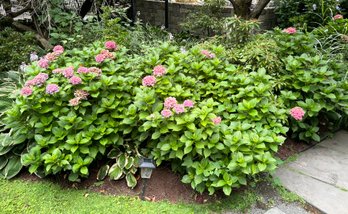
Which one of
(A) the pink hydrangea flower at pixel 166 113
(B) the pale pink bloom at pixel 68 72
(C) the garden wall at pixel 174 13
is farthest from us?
(C) the garden wall at pixel 174 13

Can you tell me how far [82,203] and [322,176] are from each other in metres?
1.90

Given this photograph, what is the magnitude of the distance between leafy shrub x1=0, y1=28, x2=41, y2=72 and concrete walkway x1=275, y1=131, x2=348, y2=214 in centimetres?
285

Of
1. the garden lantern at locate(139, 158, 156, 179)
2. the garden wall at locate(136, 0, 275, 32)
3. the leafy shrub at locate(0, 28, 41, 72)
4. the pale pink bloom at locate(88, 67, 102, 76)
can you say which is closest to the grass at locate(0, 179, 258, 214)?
the garden lantern at locate(139, 158, 156, 179)

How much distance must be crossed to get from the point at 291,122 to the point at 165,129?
1329 mm

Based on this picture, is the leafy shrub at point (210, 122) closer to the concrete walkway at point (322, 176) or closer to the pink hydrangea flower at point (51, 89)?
the concrete walkway at point (322, 176)

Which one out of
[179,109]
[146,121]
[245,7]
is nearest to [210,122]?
[179,109]

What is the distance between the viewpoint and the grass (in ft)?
7.12

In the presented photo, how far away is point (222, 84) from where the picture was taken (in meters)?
2.56

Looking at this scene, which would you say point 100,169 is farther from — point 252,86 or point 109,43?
point 252,86

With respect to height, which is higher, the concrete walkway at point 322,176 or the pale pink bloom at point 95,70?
the pale pink bloom at point 95,70

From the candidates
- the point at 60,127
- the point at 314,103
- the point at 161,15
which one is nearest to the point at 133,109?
the point at 60,127

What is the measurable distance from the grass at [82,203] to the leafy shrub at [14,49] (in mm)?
1476

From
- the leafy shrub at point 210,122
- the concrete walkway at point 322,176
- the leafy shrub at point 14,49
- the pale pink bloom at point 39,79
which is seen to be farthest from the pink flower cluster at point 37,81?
the concrete walkway at point 322,176

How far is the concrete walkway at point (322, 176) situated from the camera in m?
2.24
